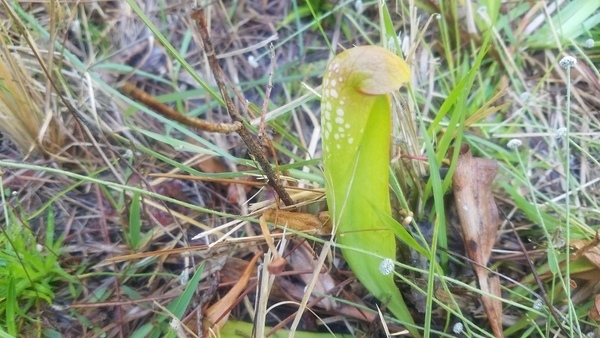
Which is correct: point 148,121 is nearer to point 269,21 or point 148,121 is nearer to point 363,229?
point 269,21

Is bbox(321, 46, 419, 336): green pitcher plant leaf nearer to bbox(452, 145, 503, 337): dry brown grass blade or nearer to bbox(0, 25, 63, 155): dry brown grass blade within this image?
bbox(452, 145, 503, 337): dry brown grass blade

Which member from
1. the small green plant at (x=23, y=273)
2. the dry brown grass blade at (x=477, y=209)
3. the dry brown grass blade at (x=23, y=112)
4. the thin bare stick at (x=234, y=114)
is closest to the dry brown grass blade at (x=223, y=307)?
the thin bare stick at (x=234, y=114)

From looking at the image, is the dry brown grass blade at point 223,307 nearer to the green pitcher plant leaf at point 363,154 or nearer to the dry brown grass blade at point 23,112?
the green pitcher plant leaf at point 363,154

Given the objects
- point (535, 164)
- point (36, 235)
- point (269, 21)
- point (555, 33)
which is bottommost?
point (535, 164)

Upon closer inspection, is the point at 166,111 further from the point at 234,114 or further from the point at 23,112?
the point at 23,112

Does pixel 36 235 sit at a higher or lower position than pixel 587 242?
higher

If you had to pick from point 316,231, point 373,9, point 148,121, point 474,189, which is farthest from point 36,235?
point 373,9

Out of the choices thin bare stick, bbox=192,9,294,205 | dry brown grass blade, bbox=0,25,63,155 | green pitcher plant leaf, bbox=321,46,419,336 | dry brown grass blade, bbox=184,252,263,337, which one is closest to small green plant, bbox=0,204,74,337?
dry brown grass blade, bbox=0,25,63,155
